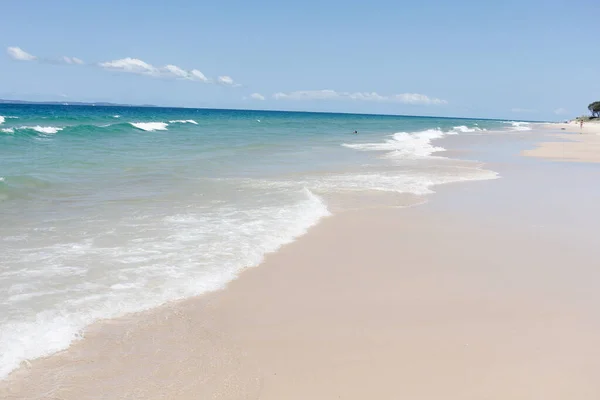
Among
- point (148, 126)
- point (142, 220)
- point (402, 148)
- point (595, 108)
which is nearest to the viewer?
point (142, 220)

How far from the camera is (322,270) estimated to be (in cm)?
714

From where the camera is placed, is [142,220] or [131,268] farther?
[142,220]

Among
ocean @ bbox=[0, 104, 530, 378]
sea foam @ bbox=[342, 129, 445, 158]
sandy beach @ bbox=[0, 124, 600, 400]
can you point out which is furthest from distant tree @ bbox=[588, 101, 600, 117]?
sandy beach @ bbox=[0, 124, 600, 400]

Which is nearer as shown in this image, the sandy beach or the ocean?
the sandy beach

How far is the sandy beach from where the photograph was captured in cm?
422

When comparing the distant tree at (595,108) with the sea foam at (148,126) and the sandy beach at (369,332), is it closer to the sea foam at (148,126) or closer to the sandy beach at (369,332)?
the sea foam at (148,126)

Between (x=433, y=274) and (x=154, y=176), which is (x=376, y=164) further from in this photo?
(x=433, y=274)

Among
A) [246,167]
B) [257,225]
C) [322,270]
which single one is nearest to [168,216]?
[257,225]

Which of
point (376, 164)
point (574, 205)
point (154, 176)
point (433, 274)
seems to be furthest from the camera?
point (376, 164)

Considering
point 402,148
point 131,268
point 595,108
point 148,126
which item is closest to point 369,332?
point 131,268

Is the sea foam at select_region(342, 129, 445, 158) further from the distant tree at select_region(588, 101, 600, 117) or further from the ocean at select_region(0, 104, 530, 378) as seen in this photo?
the distant tree at select_region(588, 101, 600, 117)

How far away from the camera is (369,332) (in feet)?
17.1

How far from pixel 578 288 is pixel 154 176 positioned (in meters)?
12.5

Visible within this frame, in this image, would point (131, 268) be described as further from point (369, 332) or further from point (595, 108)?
point (595, 108)
